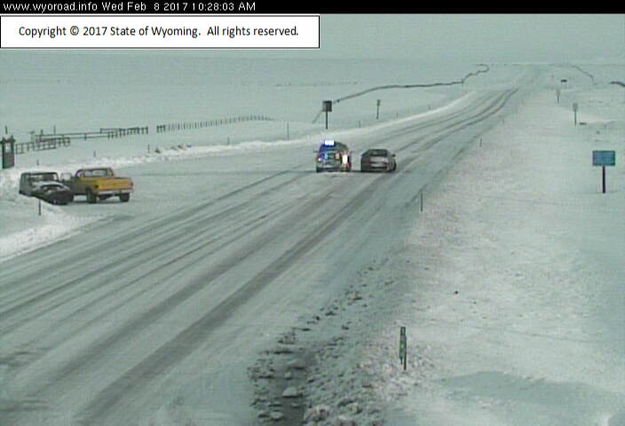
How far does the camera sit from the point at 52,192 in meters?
33.3

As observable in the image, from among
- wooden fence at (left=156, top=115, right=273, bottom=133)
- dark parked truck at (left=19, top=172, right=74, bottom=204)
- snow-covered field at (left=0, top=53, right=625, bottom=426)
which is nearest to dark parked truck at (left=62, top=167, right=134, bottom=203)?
dark parked truck at (left=19, top=172, right=74, bottom=204)

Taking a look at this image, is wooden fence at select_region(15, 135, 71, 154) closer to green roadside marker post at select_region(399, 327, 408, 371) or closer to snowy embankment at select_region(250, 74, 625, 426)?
snowy embankment at select_region(250, 74, 625, 426)

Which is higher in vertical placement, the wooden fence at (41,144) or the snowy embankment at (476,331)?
the wooden fence at (41,144)

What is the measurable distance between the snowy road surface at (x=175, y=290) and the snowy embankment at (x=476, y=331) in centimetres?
93

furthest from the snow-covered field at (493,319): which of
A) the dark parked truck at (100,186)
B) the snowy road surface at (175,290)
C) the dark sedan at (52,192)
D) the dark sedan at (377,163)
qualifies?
the dark sedan at (52,192)

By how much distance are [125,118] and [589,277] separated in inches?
3152

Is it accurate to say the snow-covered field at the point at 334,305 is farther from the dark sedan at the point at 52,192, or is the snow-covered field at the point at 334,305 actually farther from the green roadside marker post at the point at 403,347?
the dark sedan at the point at 52,192

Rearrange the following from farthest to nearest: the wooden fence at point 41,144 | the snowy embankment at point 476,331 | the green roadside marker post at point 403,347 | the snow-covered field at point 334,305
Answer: the wooden fence at point 41,144 → the green roadside marker post at point 403,347 → the snow-covered field at point 334,305 → the snowy embankment at point 476,331

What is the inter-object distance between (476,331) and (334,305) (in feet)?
10.9

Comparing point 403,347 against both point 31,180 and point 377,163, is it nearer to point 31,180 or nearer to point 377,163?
point 31,180

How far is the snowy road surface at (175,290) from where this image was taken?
12.7 metres

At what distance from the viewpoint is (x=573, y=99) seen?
4801 inches

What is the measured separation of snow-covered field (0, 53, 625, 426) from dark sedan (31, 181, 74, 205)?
1.42 m

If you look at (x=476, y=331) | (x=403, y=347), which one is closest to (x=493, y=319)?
(x=476, y=331)
